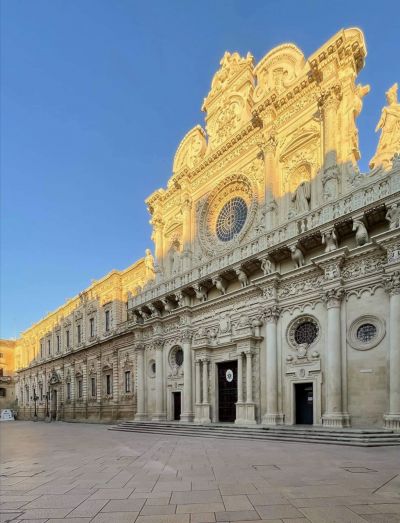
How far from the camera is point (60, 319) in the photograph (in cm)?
4931

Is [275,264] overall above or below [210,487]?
above

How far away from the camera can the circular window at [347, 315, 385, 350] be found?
1557 cm

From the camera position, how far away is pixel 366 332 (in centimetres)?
1609

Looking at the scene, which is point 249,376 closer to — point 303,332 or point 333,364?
point 303,332

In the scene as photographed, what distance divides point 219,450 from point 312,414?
254 inches

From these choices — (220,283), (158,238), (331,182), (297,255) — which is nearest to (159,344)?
(220,283)

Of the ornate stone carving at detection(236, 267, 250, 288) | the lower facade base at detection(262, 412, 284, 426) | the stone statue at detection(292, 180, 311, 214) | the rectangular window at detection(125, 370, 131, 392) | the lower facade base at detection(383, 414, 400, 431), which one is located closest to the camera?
the lower facade base at detection(383, 414, 400, 431)

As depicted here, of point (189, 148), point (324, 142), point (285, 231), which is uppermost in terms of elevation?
point (189, 148)

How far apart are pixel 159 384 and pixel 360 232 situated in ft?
54.8

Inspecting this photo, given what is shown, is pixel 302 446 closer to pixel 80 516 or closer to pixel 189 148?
pixel 80 516

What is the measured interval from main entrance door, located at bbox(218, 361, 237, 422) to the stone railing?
512cm

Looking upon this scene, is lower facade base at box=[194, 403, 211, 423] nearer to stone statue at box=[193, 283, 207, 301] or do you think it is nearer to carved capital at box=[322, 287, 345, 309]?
stone statue at box=[193, 283, 207, 301]

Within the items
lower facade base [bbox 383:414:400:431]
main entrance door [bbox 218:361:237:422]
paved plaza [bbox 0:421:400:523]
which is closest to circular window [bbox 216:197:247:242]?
main entrance door [bbox 218:361:237:422]

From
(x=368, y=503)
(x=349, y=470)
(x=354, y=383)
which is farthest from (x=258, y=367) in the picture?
(x=368, y=503)
